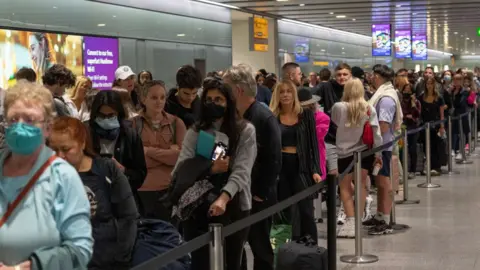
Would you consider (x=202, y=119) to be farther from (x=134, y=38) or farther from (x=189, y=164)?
(x=134, y=38)

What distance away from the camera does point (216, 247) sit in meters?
3.66

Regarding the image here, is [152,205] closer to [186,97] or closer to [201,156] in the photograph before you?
[186,97]

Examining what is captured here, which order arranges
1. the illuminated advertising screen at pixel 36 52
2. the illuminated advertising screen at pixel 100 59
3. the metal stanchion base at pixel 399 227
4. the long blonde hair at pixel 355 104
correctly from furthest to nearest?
the illuminated advertising screen at pixel 100 59, the illuminated advertising screen at pixel 36 52, the metal stanchion base at pixel 399 227, the long blonde hair at pixel 355 104

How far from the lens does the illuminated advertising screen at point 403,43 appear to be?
32.8m

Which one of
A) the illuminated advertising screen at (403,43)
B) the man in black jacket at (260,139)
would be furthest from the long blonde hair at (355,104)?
the illuminated advertising screen at (403,43)

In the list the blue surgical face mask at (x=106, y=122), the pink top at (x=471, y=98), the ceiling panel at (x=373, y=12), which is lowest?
the pink top at (x=471, y=98)

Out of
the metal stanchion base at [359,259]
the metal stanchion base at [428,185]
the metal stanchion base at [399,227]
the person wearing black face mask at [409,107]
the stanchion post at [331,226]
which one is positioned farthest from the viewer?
the person wearing black face mask at [409,107]

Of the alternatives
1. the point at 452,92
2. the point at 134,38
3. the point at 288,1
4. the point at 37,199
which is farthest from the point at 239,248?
the point at 288,1

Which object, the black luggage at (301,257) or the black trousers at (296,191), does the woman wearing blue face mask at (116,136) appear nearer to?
the black luggage at (301,257)

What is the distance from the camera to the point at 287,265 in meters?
5.54

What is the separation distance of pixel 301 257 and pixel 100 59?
32.0 ft

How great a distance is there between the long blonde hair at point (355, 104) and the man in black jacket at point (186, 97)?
236 cm

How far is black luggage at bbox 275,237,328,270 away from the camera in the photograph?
18.0 feet

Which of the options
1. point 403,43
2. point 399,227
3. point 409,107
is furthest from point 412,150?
point 403,43
